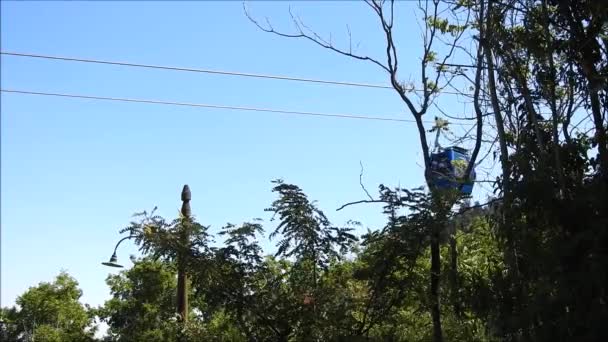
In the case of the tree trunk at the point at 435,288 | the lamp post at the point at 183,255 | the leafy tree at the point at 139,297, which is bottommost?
the tree trunk at the point at 435,288

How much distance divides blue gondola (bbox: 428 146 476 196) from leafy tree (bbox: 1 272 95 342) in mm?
22306

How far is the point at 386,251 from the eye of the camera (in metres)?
6.68

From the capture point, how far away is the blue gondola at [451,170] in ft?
23.9

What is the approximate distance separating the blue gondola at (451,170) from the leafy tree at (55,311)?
22306 millimetres

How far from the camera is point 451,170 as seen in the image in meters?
7.68

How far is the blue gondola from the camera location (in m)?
7.27

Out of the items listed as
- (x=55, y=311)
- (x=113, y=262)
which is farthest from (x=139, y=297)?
(x=113, y=262)

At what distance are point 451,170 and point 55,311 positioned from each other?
2459 centimetres

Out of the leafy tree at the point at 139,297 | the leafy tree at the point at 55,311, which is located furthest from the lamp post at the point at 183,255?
the leafy tree at the point at 55,311

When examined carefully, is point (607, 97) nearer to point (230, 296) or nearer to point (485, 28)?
point (485, 28)

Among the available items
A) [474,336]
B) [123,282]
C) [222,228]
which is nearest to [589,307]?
[474,336]

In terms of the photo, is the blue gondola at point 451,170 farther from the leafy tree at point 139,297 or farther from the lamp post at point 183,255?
the leafy tree at point 139,297

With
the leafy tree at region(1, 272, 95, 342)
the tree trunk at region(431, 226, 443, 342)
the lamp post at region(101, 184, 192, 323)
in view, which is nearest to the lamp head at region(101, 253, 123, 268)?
the lamp post at region(101, 184, 192, 323)

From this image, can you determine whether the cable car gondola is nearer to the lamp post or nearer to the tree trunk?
the tree trunk
